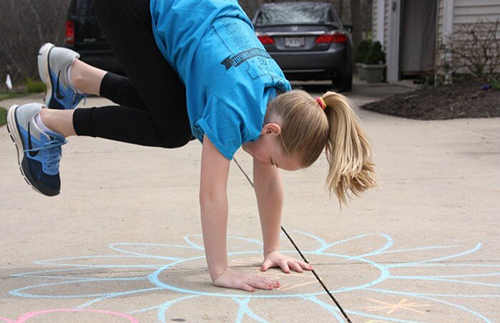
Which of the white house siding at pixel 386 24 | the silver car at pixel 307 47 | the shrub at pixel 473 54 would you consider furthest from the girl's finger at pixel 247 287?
the white house siding at pixel 386 24

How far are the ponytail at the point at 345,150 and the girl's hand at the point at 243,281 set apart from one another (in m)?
0.41

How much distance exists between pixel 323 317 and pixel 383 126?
198 inches

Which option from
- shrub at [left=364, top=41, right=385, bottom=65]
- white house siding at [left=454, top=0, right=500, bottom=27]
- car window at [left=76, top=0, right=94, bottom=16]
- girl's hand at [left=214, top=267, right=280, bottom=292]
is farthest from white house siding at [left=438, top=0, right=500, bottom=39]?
girl's hand at [left=214, top=267, right=280, bottom=292]

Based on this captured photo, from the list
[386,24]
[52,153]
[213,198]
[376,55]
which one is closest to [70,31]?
[376,55]

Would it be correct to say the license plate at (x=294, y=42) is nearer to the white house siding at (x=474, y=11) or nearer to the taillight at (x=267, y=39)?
the taillight at (x=267, y=39)

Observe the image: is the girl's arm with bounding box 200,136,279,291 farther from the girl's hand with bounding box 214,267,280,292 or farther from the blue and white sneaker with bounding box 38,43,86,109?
the blue and white sneaker with bounding box 38,43,86,109

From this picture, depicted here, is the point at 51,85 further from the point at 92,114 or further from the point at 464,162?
the point at 464,162

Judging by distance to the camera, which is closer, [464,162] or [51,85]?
[51,85]

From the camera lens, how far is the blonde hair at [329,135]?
242cm

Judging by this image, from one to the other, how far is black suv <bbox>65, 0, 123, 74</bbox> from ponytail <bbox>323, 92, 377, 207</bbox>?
8.07 metres

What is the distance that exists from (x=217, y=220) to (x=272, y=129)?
15.1 inches

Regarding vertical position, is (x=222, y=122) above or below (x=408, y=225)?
above

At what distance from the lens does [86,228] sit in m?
3.35

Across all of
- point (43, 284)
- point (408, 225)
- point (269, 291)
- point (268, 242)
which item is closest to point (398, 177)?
point (408, 225)
